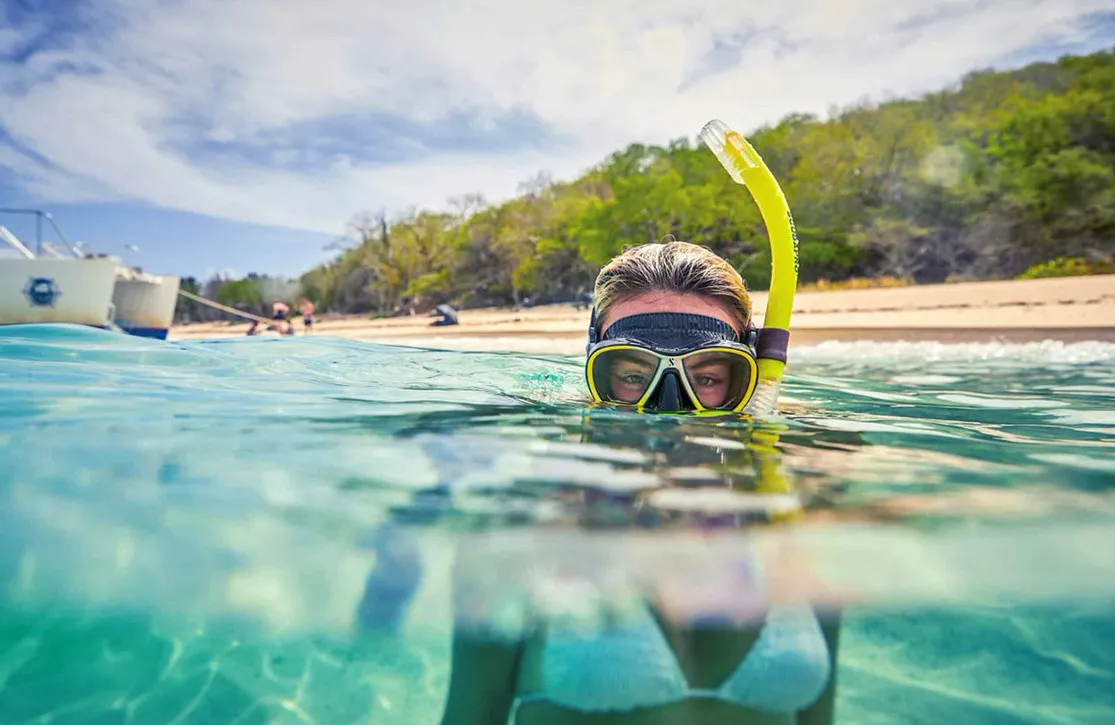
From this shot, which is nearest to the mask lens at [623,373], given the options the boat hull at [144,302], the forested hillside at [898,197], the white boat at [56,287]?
the white boat at [56,287]

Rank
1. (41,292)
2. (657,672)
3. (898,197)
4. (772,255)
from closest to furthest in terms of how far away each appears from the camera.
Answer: (657,672) < (772,255) < (41,292) < (898,197)

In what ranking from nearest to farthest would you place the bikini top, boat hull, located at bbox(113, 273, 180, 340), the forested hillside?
the bikini top → boat hull, located at bbox(113, 273, 180, 340) → the forested hillside

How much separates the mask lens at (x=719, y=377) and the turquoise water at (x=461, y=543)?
0.19 meters

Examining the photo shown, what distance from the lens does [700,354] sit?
A: 257 cm

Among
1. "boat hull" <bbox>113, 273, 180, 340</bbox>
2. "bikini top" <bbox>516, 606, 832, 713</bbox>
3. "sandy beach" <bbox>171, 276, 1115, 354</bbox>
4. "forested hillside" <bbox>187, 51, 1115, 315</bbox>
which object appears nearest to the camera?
"bikini top" <bbox>516, 606, 832, 713</bbox>

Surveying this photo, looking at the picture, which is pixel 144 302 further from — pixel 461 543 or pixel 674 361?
pixel 461 543

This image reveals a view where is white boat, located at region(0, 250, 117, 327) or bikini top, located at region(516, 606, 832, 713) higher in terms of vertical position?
white boat, located at region(0, 250, 117, 327)

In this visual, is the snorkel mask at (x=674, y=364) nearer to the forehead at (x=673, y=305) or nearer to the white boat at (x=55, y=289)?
the forehead at (x=673, y=305)

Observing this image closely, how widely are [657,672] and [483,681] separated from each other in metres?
0.42

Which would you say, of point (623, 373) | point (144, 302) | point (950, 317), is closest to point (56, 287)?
point (144, 302)

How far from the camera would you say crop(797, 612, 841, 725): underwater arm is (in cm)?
144

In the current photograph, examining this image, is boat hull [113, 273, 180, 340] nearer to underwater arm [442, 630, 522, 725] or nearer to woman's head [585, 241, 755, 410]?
woman's head [585, 241, 755, 410]

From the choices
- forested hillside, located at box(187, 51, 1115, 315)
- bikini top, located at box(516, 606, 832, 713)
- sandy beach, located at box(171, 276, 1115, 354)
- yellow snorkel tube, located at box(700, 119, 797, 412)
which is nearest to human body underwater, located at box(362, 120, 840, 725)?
bikini top, located at box(516, 606, 832, 713)

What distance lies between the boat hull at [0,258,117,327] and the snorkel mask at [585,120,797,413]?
1334 cm
